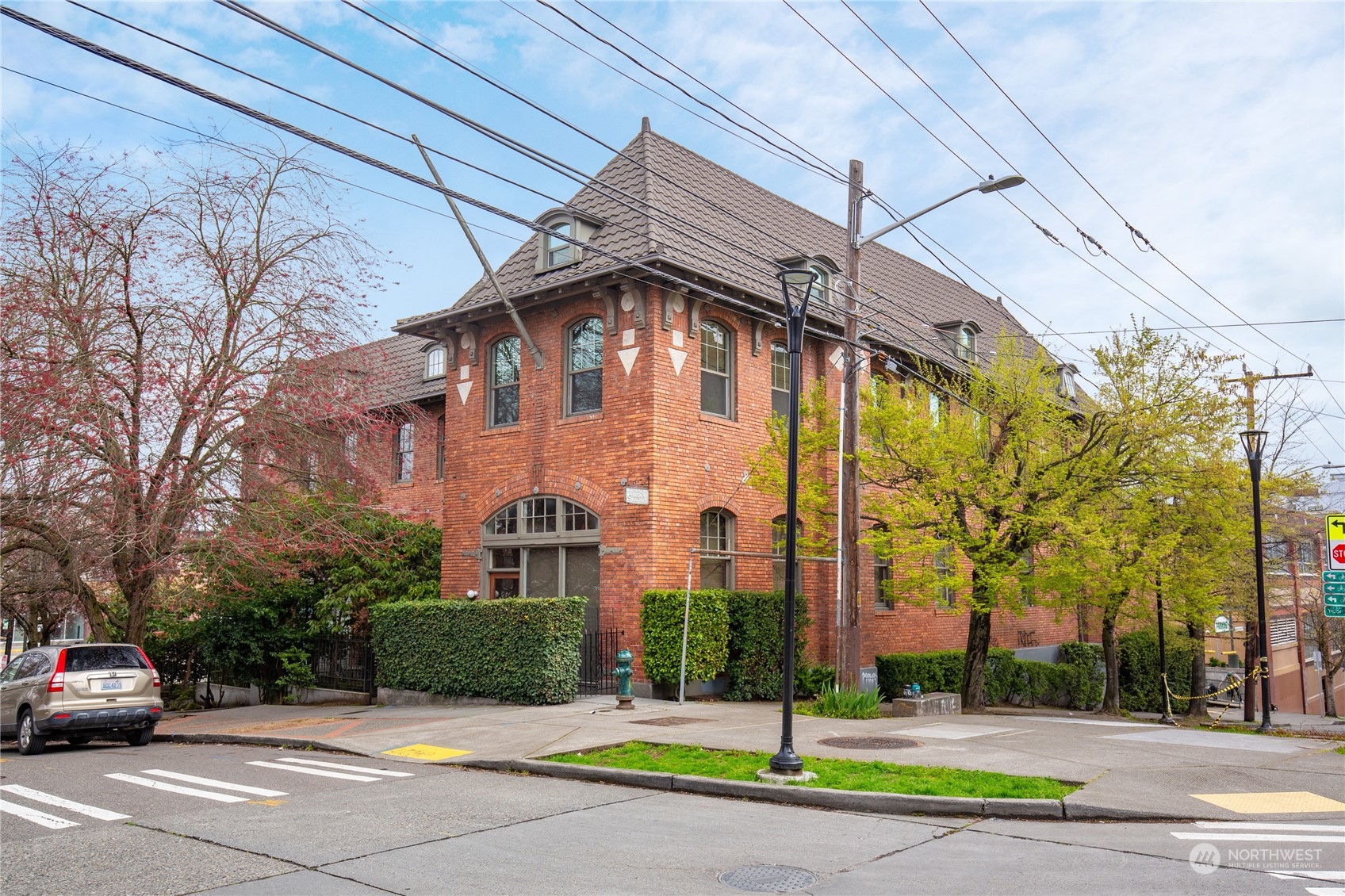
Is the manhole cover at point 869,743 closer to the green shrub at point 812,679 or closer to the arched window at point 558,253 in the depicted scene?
the green shrub at point 812,679

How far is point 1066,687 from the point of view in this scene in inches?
1115

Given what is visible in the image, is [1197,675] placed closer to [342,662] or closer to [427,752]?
[342,662]

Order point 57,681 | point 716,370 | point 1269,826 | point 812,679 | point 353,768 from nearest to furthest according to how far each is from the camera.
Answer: point 1269,826 < point 353,768 < point 57,681 < point 812,679 < point 716,370

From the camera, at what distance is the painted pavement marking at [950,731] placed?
13.5 metres

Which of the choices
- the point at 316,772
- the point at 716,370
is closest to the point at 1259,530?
the point at 716,370

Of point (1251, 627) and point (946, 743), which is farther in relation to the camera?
point (1251, 627)

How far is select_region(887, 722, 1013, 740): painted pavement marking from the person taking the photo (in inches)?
532

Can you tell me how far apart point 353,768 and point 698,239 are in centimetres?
1129

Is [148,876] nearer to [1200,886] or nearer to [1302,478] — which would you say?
[1200,886]

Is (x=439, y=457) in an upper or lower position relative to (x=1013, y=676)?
upper

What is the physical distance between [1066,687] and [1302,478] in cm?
919

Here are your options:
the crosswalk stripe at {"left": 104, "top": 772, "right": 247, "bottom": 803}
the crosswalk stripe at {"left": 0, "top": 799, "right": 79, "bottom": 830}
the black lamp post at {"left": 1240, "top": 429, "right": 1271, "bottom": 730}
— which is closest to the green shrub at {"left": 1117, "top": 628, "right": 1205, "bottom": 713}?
the black lamp post at {"left": 1240, "top": 429, "right": 1271, "bottom": 730}

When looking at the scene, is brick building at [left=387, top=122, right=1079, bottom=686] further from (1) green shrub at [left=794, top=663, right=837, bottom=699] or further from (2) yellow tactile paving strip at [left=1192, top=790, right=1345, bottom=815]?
(2) yellow tactile paving strip at [left=1192, top=790, right=1345, bottom=815]

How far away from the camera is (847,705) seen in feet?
52.1
